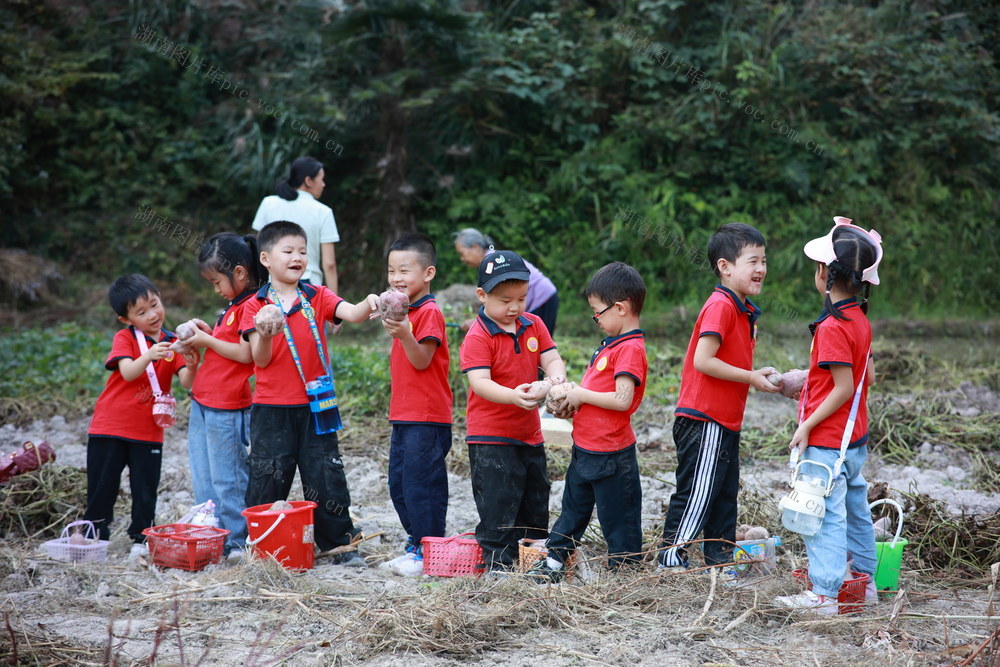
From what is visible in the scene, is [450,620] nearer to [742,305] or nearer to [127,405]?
[742,305]

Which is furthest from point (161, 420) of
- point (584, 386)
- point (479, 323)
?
point (584, 386)

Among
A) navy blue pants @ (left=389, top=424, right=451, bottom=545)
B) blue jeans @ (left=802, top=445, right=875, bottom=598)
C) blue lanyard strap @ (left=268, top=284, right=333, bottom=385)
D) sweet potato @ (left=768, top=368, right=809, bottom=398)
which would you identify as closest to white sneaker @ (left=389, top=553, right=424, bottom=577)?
navy blue pants @ (left=389, top=424, right=451, bottom=545)

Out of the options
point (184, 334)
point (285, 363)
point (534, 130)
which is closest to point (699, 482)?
point (285, 363)

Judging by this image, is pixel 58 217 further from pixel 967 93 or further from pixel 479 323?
pixel 967 93

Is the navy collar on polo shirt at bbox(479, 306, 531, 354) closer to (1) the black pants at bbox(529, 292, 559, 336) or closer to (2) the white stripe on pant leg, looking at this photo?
(2) the white stripe on pant leg

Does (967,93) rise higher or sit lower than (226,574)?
higher

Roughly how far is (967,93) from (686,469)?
10.8 meters

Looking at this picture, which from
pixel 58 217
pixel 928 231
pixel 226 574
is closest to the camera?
pixel 226 574

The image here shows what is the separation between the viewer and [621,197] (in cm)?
1258

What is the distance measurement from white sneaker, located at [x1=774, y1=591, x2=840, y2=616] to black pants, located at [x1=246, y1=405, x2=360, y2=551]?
2.25 metres

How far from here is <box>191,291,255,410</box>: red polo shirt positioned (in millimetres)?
4910

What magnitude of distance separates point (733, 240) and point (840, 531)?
136 centimetres

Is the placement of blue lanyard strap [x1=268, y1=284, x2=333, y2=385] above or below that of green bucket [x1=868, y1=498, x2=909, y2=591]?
above

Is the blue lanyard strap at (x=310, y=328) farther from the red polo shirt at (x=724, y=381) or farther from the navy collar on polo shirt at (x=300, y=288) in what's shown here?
the red polo shirt at (x=724, y=381)
